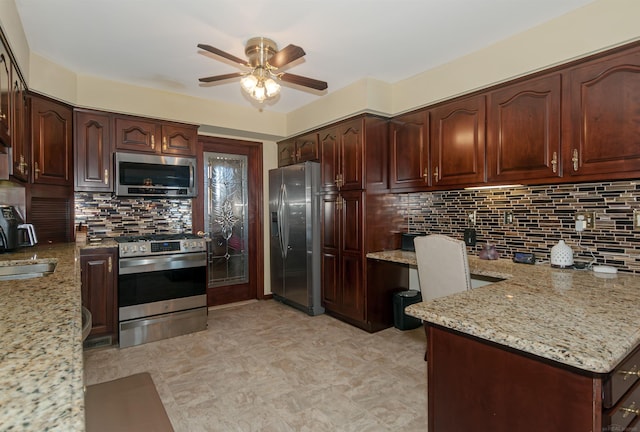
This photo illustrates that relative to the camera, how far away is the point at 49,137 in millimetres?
3031

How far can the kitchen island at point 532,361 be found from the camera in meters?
0.98

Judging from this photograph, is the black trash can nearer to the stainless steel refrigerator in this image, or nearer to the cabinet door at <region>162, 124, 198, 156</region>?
the stainless steel refrigerator

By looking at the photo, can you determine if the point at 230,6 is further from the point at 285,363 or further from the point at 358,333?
the point at 358,333

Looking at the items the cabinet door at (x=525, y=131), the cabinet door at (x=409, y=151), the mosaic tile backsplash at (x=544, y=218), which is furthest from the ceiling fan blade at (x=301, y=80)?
the mosaic tile backsplash at (x=544, y=218)

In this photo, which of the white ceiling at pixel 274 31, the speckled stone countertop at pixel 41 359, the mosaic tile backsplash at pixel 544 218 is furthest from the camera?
the mosaic tile backsplash at pixel 544 218

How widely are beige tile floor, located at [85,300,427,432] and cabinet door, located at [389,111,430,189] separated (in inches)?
Answer: 60.2

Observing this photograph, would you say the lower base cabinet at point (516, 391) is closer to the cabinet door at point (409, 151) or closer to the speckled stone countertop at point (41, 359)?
the speckled stone countertop at point (41, 359)

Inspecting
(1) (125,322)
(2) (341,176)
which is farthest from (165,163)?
(2) (341,176)

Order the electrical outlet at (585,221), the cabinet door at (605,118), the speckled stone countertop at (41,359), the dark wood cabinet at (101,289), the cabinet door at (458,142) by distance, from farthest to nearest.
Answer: the dark wood cabinet at (101,289)
the cabinet door at (458,142)
the electrical outlet at (585,221)
the cabinet door at (605,118)
the speckled stone countertop at (41,359)

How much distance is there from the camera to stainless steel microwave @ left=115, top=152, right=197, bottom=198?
3.48 metres

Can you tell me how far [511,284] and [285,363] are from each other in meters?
1.82

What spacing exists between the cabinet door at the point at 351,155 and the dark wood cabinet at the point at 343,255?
113 mm

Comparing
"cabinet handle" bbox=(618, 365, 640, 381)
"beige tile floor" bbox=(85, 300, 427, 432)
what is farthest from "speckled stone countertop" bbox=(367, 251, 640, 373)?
"beige tile floor" bbox=(85, 300, 427, 432)

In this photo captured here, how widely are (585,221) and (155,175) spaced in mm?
3882
